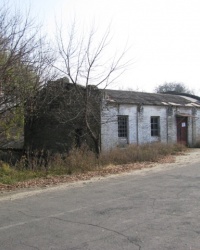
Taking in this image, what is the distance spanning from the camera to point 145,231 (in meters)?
5.93

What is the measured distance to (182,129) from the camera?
29.6 m

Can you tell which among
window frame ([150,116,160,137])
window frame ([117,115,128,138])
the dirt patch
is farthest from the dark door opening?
the dirt patch

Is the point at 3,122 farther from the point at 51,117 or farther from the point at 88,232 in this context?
the point at 88,232

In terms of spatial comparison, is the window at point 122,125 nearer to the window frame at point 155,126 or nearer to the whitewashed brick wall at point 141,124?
the whitewashed brick wall at point 141,124

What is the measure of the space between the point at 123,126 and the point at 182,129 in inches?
276

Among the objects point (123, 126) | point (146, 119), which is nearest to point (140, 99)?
point (146, 119)

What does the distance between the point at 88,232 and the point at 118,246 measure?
2.93ft

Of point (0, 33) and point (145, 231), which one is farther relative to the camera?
point (0, 33)

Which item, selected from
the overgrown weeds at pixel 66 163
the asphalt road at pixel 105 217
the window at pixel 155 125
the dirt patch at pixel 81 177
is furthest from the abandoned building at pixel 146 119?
the asphalt road at pixel 105 217

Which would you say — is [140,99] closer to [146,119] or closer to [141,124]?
[146,119]

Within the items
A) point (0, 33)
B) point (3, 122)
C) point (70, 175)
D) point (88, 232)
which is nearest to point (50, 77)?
point (3, 122)

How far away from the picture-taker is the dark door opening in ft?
95.7

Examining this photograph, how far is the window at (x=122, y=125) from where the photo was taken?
24.5 m

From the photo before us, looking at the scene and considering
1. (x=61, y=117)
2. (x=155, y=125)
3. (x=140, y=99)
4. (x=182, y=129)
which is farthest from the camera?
(x=182, y=129)
